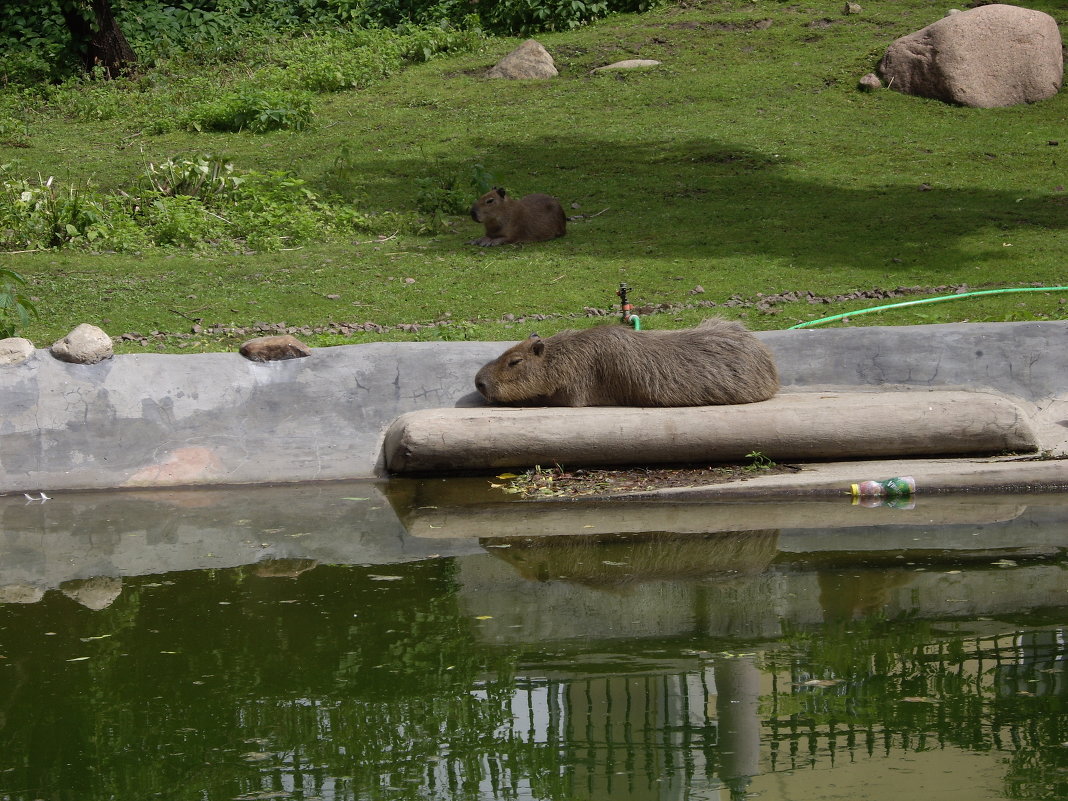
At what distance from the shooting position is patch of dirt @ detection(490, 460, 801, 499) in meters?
6.93

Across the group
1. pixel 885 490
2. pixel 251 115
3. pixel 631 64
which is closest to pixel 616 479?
pixel 885 490

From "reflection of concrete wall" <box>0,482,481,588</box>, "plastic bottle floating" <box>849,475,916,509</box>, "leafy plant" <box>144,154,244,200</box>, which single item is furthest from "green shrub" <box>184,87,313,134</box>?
"plastic bottle floating" <box>849,475,916,509</box>

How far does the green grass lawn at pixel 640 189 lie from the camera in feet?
32.2

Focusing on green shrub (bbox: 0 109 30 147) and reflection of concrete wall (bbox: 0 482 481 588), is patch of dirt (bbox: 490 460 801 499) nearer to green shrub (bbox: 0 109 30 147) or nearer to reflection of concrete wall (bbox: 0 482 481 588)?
reflection of concrete wall (bbox: 0 482 481 588)

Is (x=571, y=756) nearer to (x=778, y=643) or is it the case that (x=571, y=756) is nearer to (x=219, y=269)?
(x=778, y=643)

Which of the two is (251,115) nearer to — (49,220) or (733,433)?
(49,220)

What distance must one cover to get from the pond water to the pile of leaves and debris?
230 mm

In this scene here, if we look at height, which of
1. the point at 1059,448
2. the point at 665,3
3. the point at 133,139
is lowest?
the point at 1059,448

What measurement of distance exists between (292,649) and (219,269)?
6915 millimetres

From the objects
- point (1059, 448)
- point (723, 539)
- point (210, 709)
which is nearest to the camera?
point (210, 709)

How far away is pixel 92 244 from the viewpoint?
11.8 metres

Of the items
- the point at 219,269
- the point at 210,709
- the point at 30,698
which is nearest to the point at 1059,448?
the point at 210,709

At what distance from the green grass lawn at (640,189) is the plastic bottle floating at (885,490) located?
260 centimetres

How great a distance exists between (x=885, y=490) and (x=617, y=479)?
1.52m
